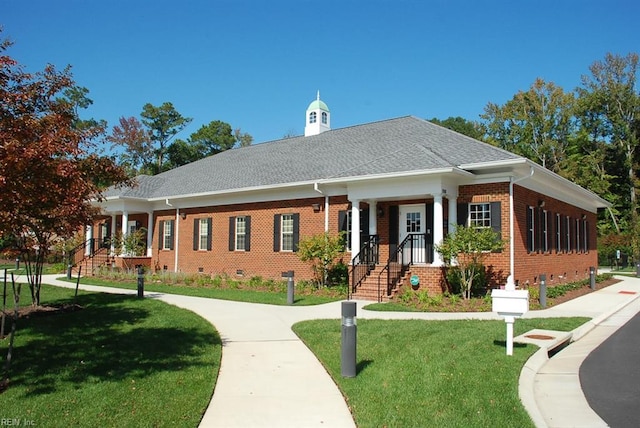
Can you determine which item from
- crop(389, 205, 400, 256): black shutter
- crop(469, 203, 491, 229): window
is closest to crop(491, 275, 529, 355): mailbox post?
crop(469, 203, 491, 229): window

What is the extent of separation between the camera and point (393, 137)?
20.8m

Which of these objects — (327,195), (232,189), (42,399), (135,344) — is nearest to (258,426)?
(42,399)

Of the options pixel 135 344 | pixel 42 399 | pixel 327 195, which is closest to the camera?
pixel 42 399

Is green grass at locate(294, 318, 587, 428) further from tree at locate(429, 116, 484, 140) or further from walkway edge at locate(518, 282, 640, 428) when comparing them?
tree at locate(429, 116, 484, 140)

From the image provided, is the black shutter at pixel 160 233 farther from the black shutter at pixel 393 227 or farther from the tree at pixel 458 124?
the tree at pixel 458 124

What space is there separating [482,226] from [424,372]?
9603 millimetres

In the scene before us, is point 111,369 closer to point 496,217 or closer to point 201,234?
point 496,217

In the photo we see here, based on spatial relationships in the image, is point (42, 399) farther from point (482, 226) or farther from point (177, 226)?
point (177, 226)

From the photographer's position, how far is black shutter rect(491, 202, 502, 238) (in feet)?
49.7

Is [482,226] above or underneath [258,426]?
above

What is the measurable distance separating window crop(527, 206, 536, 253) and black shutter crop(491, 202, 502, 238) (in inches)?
82.7

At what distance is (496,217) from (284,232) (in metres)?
8.42

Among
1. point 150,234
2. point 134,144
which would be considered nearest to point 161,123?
point 134,144

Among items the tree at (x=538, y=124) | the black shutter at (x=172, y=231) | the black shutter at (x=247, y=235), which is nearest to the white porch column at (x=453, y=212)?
the black shutter at (x=247, y=235)
